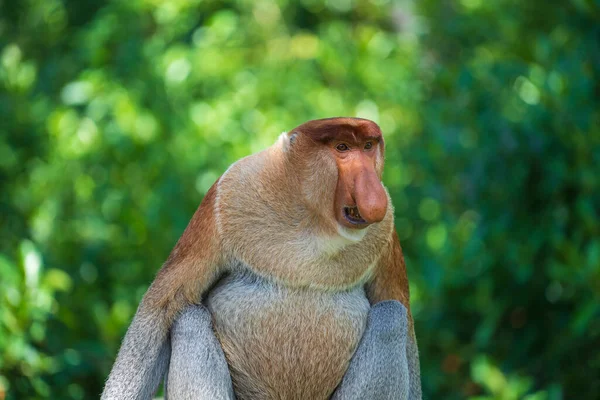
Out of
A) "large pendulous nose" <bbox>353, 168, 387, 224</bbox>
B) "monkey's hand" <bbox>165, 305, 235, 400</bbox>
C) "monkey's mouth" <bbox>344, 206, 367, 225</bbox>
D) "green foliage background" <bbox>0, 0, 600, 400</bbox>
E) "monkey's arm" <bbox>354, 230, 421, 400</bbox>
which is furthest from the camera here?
"green foliage background" <bbox>0, 0, 600, 400</bbox>

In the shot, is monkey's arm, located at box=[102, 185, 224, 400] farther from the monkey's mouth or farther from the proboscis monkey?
the monkey's mouth

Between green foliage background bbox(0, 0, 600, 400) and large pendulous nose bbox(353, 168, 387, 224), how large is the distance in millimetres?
2337

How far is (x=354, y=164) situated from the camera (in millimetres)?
2613

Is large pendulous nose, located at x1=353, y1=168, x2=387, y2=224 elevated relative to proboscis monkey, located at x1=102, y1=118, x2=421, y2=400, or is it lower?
elevated

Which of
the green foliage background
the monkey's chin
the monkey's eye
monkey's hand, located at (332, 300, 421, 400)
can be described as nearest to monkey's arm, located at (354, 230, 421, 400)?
monkey's hand, located at (332, 300, 421, 400)

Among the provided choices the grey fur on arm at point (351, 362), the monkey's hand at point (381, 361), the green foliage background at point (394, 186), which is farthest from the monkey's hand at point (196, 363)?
the green foliage background at point (394, 186)

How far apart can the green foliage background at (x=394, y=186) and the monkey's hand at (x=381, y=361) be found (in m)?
1.86

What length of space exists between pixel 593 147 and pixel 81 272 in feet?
10.1

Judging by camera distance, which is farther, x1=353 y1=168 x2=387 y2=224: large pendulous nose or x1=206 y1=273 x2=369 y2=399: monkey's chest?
x1=206 y1=273 x2=369 y2=399: monkey's chest

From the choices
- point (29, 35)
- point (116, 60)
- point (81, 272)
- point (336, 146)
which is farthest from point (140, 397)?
point (29, 35)

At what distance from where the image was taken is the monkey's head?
8.49ft

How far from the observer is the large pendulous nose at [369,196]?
8.19 ft

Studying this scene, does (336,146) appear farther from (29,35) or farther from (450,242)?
(29,35)

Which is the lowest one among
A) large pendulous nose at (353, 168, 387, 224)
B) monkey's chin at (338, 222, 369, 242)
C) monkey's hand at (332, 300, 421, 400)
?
monkey's hand at (332, 300, 421, 400)
